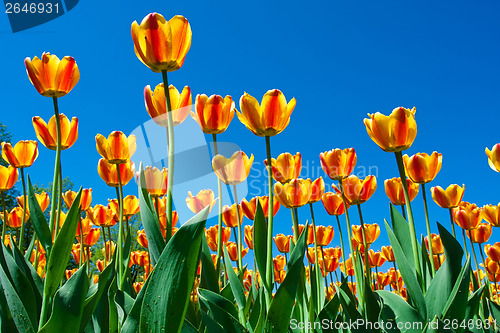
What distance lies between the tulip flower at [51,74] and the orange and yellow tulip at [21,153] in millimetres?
944

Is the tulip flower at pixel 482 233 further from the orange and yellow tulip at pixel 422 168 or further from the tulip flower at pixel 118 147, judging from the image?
the tulip flower at pixel 118 147

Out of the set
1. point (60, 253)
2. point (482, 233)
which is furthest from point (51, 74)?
point (482, 233)

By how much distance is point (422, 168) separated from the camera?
203 centimetres

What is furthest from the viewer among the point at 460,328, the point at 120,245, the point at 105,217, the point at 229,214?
the point at 105,217

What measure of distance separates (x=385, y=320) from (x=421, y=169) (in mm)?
862

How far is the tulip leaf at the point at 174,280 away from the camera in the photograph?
100 cm

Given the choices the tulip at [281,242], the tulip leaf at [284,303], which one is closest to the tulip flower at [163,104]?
the tulip leaf at [284,303]

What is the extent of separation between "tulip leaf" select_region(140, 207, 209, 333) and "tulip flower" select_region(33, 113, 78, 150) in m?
1.27

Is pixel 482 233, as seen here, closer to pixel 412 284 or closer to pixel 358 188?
pixel 358 188

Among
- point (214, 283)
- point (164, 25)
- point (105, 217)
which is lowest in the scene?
point (214, 283)

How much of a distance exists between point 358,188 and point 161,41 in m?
1.56

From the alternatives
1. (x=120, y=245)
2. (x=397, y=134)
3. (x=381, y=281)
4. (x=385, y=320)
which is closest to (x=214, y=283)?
(x=120, y=245)

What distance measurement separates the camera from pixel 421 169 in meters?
2.03

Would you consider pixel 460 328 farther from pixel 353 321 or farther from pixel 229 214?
pixel 229 214
